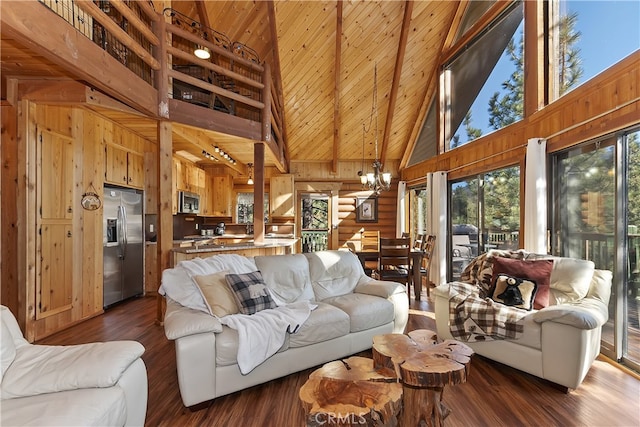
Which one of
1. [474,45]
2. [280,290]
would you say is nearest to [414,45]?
[474,45]

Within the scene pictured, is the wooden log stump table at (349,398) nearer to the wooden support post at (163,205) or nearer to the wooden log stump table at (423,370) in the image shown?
the wooden log stump table at (423,370)

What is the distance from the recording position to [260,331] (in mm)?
2225

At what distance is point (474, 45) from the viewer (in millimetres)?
5262

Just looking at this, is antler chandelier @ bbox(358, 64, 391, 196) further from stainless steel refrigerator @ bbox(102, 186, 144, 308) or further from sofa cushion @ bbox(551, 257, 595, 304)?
stainless steel refrigerator @ bbox(102, 186, 144, 308)

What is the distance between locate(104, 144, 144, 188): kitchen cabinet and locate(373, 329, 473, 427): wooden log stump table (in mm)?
4285

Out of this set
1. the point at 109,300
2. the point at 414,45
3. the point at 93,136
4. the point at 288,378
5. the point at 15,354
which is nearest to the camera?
the point at 15,354

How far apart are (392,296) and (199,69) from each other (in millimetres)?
4840

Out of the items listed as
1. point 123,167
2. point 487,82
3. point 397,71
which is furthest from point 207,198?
point 487,82

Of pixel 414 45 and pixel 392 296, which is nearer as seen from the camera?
pixel 392 296

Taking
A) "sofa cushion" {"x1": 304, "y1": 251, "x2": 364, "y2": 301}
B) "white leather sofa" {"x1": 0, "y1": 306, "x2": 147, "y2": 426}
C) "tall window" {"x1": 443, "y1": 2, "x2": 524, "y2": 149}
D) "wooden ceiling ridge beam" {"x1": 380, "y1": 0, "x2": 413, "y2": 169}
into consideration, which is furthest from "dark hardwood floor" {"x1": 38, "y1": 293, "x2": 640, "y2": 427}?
"wooden ceiling ridge beam" {"x1": 380, "y1": 0, "x2": 413, "y2": 169}

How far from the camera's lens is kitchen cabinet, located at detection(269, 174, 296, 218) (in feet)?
24.6

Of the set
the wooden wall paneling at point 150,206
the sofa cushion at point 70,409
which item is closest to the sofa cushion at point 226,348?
the sofa cushion at point 70,409

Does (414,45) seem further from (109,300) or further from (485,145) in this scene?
(109,300)

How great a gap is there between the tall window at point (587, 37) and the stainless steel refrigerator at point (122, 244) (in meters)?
5.84
